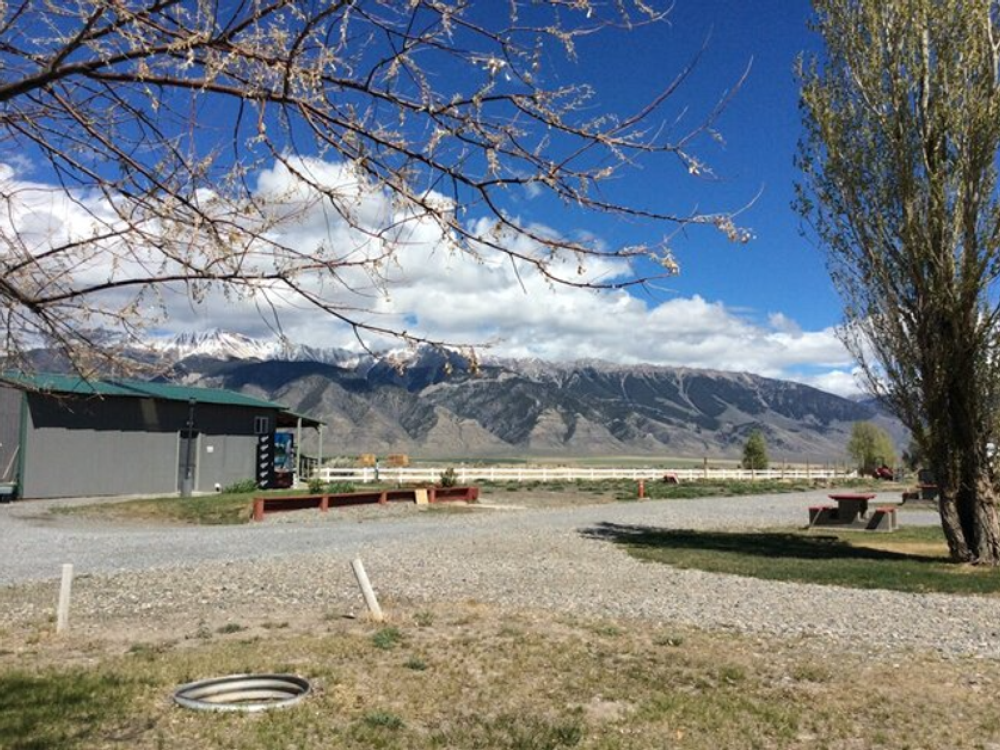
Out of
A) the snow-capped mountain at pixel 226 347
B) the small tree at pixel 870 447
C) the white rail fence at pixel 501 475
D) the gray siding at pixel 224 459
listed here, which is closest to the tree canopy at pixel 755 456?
the white rail fence at pixel 501 475

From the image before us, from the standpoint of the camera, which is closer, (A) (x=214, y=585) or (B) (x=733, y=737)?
(B) (x=733, y=737)

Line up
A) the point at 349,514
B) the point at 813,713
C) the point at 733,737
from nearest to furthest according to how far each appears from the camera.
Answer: the point at 733,737 → the point at 813,713 → the point at 349,514

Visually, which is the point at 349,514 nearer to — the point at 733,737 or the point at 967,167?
the point at 967,167

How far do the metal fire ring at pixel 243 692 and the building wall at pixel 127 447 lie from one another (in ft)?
81.6

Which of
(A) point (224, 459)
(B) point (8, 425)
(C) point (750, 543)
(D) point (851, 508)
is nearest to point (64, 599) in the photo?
(C) point (750, 543)

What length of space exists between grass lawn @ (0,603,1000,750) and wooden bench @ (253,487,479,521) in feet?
54.9

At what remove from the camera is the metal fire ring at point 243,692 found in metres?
6.65

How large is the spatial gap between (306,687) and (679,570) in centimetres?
901

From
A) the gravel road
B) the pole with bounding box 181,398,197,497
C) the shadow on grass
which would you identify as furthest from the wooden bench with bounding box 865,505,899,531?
the pole with bounding box 181,398,197,497

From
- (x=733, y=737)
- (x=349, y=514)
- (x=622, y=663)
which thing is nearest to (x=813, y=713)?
(x=733, y=737)

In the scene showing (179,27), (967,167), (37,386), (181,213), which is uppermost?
(967,167)

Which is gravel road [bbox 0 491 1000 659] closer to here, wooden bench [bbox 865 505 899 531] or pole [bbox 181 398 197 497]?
wooden bench [bbox 865 505 899 531]

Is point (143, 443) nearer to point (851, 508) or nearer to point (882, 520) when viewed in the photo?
point (851, 508)

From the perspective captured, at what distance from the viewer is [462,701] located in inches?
279
